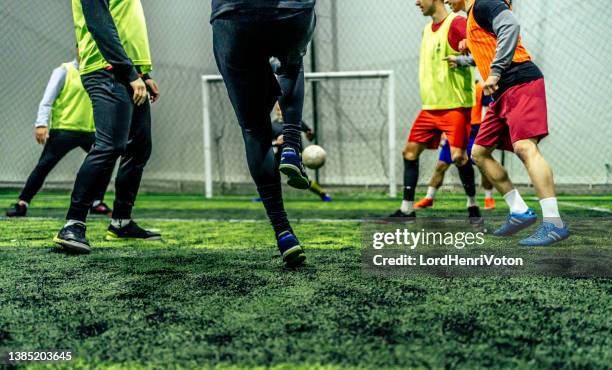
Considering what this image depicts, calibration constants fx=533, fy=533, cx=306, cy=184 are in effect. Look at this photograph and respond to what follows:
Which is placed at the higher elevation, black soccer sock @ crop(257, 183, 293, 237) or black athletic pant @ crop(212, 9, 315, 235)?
black athletic pant @ crop(212, 9, 315, 235)

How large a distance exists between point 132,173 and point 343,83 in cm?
650

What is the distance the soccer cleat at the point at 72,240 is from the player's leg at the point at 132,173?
1.85 feet

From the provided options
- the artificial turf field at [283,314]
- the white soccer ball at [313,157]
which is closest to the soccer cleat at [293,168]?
the artificial turf field at [283,314]

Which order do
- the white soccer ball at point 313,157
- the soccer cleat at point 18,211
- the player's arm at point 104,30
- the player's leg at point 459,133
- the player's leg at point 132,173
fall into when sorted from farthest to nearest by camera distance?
1. the white soccer ball at point 313,157
2. the soccer cleat at point 18,211
3. the player's leg at point 459,133
4. the player's leg at point 132,173
5. the player's arm at point 104,30

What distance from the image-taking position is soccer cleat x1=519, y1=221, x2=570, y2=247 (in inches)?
117

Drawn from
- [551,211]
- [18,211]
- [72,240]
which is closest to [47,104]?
[18,211]

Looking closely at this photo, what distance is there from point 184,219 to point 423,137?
2400 mm

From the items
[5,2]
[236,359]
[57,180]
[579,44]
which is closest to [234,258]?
[236,359]

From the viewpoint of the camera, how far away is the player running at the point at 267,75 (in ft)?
7.20

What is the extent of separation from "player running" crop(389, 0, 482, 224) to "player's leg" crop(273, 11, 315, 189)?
2387 mm

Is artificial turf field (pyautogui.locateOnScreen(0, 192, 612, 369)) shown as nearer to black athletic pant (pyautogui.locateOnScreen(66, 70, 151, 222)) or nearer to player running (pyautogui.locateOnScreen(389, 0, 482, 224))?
black athletic pant (pyautogui.locateOnScreen(66, 70, 151, 222))

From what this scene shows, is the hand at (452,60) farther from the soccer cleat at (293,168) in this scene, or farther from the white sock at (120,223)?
the white sock at (120,223)

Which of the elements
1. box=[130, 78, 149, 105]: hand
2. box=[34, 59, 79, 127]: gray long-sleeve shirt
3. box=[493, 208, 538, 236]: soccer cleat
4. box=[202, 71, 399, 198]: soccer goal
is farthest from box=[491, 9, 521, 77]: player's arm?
box=[202, 71, 399, 198]: soccer goal

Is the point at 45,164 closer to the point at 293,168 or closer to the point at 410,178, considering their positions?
the point at 410,178
